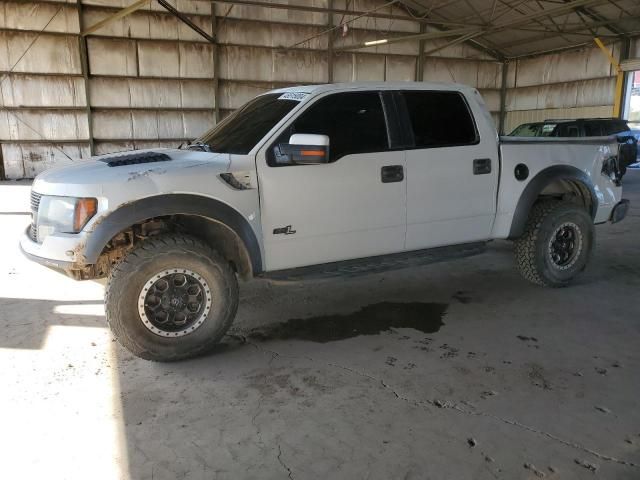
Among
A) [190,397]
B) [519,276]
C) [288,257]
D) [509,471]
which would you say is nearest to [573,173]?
[519,276]

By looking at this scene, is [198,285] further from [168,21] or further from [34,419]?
[168,21]

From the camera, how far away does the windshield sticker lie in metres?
3.84

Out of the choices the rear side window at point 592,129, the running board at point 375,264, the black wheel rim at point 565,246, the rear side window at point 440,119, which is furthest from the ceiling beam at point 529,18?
the running board at point 375,264

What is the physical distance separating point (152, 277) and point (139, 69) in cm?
1490

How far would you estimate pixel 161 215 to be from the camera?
10.8 ft

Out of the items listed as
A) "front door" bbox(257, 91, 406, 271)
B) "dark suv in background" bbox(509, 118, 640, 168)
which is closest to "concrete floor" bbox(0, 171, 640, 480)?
"front door" bbox(257, 91, 406, 271)

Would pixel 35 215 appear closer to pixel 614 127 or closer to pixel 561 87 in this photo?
pixel 614 127

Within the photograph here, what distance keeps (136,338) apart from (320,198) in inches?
64.2

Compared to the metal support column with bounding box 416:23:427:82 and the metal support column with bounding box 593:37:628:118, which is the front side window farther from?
the metal support column with bounding box 416:23:427:82

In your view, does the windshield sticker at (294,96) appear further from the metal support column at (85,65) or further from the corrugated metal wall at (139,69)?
the metal support column at (85,65)

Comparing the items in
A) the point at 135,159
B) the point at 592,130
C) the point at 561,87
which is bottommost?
the point at 135,159

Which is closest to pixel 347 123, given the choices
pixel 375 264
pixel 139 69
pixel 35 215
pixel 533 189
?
pixel 375 264

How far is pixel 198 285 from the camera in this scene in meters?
3.51

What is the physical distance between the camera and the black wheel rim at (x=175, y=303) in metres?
3.40
